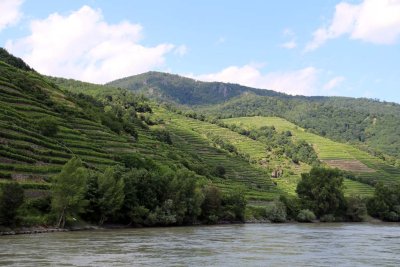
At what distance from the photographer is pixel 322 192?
126 m

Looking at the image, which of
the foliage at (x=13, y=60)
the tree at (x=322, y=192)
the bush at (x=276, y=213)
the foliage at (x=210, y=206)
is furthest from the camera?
the foliage at (x=13, y=60)

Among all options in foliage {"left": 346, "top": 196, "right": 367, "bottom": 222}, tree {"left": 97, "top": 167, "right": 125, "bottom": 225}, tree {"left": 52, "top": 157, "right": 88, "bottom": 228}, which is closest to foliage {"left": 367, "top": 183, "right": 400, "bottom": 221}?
foliage {"left": 346, "top": 196, "right": 367, "bottom": 222}

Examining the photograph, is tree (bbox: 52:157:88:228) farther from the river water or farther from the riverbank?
the river water

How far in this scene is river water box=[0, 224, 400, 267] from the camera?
42656 mm

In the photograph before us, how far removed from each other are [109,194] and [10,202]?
57.3ft

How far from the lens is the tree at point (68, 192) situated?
6888 cm

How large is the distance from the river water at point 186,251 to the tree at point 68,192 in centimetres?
452

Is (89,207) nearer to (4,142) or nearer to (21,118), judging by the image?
(4,142)

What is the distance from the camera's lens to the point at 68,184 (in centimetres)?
7025

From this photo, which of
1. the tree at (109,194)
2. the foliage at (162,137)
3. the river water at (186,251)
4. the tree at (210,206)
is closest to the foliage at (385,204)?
the tree at (210,206)

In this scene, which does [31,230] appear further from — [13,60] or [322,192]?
[13,60]

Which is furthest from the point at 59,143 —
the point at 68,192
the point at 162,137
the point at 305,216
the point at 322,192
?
the point at 162,137

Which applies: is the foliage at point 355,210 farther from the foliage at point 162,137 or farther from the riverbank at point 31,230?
the riverbank at point 31,230

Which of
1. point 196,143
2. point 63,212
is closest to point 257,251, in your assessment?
point 63,212
